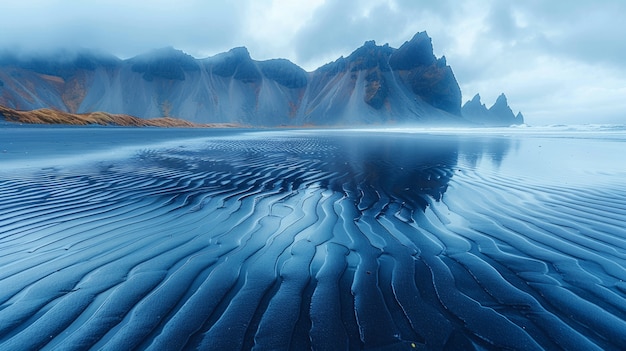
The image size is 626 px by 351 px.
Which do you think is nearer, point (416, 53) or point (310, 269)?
point (310, 269)

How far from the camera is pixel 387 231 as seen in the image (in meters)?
5.17

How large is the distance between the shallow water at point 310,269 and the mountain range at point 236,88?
160 meters

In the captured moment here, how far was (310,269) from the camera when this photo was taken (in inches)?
147

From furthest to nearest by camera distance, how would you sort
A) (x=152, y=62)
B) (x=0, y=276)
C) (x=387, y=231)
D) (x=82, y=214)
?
(x=152, y=62) → (x=82, y=214) → (x=387, y=231) → (x=0, y=276)

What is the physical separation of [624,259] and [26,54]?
23659 cm

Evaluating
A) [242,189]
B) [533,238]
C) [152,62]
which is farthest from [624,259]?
[152,62]

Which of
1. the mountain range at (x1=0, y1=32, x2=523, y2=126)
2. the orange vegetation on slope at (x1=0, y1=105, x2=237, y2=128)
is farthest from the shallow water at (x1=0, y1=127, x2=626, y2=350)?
the mountain range at (x1=0, y1=32, x2=523, y2=126)

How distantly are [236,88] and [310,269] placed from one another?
19365 cm

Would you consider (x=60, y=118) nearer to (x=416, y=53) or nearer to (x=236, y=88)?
(x=236, y=88)

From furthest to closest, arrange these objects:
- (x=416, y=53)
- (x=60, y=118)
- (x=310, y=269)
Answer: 1. (x=416, y=53)
2. (x=60, y=118)
3. (x=310, y=269)

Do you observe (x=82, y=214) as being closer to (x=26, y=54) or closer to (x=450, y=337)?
(x=450, y=337)

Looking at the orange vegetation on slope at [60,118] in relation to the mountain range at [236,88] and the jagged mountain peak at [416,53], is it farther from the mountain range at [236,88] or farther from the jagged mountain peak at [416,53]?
the jagged mountain peak at [416,53]

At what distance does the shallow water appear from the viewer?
2.48 metres

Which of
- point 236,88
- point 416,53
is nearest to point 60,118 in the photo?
point 236,88
